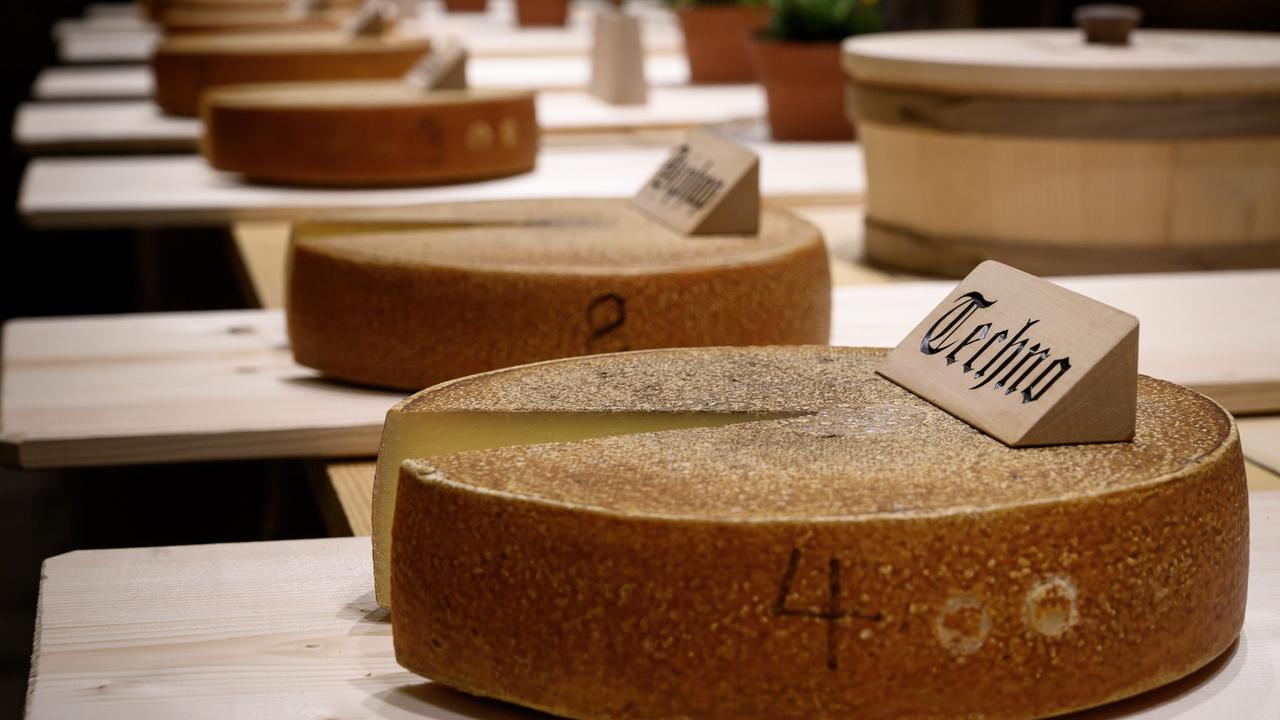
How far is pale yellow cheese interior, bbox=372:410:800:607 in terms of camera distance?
102 cm

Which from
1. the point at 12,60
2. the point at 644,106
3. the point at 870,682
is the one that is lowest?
the point at 12,60

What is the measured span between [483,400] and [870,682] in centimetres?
32

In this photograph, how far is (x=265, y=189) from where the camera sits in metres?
2.83

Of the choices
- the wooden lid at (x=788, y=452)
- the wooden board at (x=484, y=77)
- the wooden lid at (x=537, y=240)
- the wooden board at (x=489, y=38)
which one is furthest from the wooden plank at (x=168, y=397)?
the wooden board at (x=489, y=38)

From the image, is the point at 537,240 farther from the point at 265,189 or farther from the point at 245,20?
the point at 245,20

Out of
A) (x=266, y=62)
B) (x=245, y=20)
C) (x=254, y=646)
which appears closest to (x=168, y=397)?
(x=254, y=646)

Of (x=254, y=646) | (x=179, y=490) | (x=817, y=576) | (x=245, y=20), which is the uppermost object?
(x=817, y=576)

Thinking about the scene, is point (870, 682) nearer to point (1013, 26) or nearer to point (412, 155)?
point (412, 155)

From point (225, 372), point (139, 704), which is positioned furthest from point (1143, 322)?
point (139, 704)

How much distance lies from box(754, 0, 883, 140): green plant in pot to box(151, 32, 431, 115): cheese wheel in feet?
2.57

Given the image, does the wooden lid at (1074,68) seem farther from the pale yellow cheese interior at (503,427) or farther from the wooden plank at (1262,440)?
the pale yellow cheese interior at (503,427)

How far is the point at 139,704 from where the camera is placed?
3.02 ft

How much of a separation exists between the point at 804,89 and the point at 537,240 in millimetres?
1907

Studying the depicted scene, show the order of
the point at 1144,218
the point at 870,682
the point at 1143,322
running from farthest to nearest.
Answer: the point at 1144,218, the point at 1143,322, the point at 870,682
